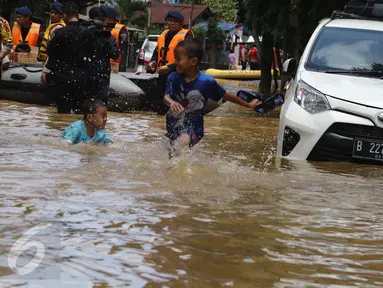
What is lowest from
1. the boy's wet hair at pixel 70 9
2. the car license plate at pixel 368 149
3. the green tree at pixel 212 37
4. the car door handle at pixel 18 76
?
the green tree at pixel 212 37

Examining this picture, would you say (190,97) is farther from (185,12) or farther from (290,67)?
(185,12)

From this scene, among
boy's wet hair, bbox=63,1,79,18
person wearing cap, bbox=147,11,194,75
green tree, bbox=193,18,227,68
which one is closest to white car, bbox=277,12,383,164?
boy's wet hair, bbox=63,1,79,18

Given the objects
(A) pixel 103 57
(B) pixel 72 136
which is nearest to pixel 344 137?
(B) pixel 72 136

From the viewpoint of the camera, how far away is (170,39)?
1268cm

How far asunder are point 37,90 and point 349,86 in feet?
26.0

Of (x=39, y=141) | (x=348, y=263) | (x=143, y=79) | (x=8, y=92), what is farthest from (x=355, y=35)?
(x=8, y=92)

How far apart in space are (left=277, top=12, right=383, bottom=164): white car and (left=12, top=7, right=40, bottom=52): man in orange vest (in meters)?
8.38

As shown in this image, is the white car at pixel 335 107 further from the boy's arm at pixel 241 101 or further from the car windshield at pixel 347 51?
the boy's arm at pixel 241 101

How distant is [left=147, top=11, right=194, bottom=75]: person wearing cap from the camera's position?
1212 cm

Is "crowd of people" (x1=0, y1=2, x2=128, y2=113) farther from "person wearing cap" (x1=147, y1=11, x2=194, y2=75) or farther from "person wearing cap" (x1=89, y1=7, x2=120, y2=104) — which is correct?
"person wearing cap" (x1=147, y1=11, x2=194, y2=75)

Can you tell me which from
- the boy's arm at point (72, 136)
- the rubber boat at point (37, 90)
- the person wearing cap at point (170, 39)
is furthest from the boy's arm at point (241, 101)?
the rubber boat at point (37, 90)

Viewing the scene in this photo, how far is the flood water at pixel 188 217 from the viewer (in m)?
4.06

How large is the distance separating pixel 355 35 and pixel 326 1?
27.0 feet

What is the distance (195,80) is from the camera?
24.9ft
